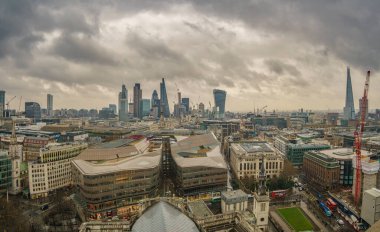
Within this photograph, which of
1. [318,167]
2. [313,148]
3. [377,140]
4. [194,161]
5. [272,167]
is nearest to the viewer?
[194,161]

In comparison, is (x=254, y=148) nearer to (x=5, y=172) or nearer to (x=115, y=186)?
(x=115, y=186)

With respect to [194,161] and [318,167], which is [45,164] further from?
[318,167]

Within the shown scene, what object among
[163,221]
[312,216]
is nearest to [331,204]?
[312,216]

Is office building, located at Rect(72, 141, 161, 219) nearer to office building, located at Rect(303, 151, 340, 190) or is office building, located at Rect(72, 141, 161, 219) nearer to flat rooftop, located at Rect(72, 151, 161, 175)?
flat rooftop, located at Rect(72, 151, 161, 175)

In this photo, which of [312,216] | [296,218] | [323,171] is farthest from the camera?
→ [323,171]

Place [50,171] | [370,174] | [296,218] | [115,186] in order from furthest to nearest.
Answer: [50,171]
[115,186]
[370,174]
[296,218]

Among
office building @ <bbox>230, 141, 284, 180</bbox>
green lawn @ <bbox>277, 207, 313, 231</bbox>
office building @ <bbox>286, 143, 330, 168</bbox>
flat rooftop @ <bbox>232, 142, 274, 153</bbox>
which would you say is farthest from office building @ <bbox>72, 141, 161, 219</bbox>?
office building @ <bbox>286, 143, 330, 168</bbox>

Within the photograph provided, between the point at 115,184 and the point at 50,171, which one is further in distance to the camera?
the point at 50,171

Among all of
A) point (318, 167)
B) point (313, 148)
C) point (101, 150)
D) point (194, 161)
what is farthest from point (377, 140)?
point (101, 150)
